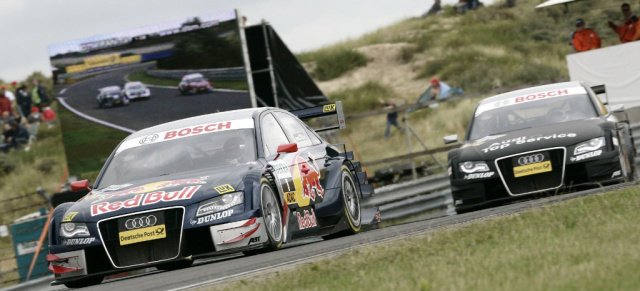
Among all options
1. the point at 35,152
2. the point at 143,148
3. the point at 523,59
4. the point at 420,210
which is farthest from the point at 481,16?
the point at 143,148

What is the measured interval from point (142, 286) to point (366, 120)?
1195 inches

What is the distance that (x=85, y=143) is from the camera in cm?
2314

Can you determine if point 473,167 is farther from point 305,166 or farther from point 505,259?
point 505,259

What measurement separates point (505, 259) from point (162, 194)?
11.5 feet

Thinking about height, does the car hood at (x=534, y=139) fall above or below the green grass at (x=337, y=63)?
above

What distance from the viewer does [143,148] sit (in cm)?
1035

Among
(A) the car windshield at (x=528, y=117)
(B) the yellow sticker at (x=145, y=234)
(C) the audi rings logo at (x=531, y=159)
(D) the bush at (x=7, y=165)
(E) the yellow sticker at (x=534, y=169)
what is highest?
(B) the yellow sticker at (x=145, y=234)

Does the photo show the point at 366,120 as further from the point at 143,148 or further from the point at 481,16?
the point at 143,148

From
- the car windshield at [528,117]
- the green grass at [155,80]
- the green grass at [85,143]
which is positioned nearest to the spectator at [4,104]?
the green grass at [85,143]

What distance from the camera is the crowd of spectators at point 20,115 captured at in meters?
31.7

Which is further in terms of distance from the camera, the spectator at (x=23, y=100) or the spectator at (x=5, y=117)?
the spectator at (x=23, y=100)

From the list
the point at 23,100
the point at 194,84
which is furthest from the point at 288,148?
the point at 23,100

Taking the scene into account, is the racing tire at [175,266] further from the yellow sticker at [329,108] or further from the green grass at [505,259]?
the yellow sticker at [329,108]

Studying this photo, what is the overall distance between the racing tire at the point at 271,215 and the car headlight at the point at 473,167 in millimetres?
3344
